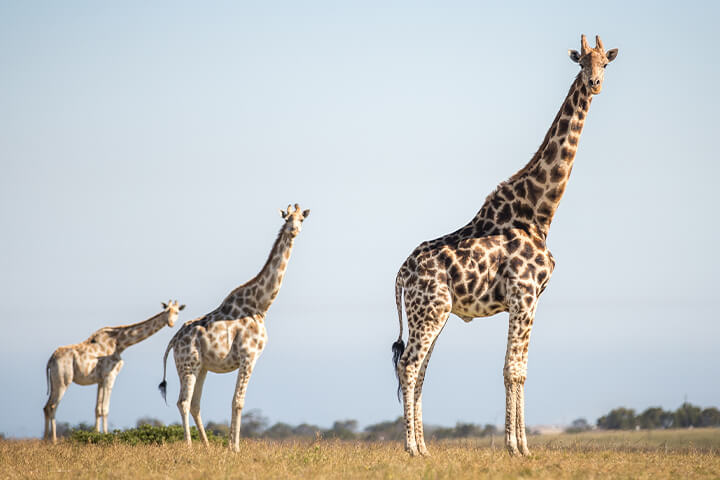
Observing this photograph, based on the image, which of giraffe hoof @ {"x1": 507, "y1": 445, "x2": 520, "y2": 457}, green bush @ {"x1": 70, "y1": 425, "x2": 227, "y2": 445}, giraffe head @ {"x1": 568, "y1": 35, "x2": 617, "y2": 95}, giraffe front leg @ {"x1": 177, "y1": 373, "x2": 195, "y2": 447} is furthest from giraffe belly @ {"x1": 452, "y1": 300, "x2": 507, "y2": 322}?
green bush @ {"x1": 70, "y1": 425, "x2": 227, "y2": 445}

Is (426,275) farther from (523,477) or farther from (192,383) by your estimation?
(192,383)

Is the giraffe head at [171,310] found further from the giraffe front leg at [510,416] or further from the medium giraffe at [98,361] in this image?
the giraffe front leg at [510,416]

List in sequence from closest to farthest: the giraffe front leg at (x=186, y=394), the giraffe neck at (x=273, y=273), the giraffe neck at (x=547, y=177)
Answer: the giraffe neck at (x=547, y=177), the giraffe neck at (x=273, y=273), the giraffe front leg at (x=186, y=394)

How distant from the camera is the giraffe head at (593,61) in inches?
601

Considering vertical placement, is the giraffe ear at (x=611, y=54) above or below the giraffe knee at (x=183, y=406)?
above

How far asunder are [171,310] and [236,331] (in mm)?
7027

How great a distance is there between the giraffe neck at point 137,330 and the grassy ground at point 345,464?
261 inches

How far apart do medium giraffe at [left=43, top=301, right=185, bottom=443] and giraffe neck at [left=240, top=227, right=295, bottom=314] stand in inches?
274

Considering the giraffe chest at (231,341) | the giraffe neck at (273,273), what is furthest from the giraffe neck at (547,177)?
the giraffe chest at (231,341)

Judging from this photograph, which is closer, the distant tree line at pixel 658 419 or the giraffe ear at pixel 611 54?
the giraffe ear at pixel 611 54

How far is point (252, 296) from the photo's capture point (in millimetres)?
18828

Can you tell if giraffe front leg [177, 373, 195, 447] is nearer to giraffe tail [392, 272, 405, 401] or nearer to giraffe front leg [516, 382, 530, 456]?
giraffe tail [392, 272, 405, 401]

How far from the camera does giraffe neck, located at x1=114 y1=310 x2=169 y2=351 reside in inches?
973

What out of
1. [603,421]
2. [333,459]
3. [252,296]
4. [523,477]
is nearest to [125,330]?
[252,296]
